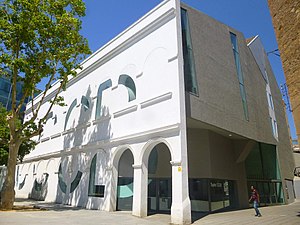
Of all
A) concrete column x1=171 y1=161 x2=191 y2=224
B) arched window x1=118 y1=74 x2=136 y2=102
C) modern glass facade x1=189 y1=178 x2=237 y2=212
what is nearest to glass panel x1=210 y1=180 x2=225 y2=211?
modern glass facade x1=189 y1=178 x2=237 y2=212

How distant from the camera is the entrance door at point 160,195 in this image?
14.3m

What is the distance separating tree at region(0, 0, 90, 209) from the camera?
1305 cm

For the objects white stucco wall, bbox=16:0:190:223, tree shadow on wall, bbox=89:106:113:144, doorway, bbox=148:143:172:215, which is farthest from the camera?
tree shadow on wall, bbox=89:106:113:144

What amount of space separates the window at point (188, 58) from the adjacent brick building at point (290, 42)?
20.8 feet

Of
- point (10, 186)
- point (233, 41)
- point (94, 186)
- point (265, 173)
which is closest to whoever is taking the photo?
point (10, 186)

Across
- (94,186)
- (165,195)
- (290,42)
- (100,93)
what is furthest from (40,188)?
(290,42)

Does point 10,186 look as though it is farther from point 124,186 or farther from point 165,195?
point 165,195

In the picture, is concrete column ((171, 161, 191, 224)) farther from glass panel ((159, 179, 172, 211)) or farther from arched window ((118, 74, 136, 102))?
arched window ((118, 74, 136, 102))

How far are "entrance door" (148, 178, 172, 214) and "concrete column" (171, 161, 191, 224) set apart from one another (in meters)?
4.25

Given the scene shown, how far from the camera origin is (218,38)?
629 inches

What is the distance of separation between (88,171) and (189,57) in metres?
10.3

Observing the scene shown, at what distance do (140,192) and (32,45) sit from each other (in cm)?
1086

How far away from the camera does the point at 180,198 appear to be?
10055 mm

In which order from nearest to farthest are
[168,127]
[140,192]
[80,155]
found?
[168,127] → [140,192] → [80,155]
